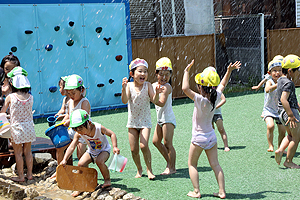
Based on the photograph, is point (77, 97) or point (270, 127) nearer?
point (77, 97)

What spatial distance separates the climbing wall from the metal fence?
571cm

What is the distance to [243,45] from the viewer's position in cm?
1605

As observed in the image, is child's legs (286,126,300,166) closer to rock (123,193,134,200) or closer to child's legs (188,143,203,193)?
child's legs (188,143,203,193)

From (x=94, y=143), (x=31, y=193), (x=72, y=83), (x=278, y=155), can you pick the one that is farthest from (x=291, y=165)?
(x=31, y=193)

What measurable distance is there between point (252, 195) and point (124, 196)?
144 cm

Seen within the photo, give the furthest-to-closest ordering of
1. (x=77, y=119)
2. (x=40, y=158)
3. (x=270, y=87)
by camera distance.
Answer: (x=270, y=87) → (x=40, y=158) → (x=77, y=119)

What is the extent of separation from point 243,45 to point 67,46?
25.6ft

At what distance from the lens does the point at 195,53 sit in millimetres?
13891

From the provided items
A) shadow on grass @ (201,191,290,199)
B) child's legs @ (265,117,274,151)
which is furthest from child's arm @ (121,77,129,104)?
child's legs @ (265,117,274,151)

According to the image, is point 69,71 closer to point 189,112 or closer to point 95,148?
point 189,112

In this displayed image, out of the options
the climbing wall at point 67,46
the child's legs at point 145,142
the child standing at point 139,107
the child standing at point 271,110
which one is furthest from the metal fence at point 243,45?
the child's legs at point 145,142

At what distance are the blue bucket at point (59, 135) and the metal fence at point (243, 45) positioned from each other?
1068 centimetres

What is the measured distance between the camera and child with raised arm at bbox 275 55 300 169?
5367mm

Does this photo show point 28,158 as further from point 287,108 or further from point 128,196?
point 287,108
